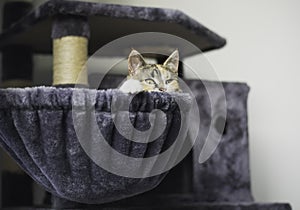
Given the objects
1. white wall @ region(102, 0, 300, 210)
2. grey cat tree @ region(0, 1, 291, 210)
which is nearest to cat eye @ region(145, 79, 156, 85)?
grey cat tree @ region(0, 1, 291, 210)

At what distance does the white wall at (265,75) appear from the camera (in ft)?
6.62

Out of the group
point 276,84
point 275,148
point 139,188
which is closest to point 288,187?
point 275,148

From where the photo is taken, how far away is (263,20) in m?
2.08

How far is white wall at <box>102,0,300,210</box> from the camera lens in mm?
2018

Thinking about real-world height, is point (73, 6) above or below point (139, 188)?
above

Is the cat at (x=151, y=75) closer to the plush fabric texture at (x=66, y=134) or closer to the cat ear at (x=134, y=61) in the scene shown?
the cat ear at (x=134, y=61)

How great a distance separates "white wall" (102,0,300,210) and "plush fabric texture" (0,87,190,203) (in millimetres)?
956

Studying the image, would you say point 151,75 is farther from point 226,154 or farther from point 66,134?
point 226,154

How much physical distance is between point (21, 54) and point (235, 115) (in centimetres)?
69

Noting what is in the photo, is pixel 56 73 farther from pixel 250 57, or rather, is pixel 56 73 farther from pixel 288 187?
pixel 288 187

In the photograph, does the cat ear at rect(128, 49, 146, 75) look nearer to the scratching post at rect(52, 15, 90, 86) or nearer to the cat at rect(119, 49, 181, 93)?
the cat at rect(119, 49, 181, 93)

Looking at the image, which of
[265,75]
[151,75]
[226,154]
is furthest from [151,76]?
[265,75]

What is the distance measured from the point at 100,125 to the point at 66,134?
0.07m

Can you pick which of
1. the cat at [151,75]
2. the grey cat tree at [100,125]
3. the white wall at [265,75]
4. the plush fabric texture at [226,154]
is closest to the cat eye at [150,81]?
the cat at [151,75]
